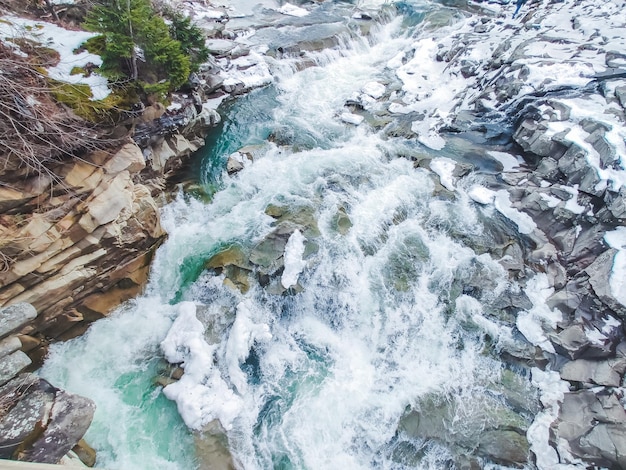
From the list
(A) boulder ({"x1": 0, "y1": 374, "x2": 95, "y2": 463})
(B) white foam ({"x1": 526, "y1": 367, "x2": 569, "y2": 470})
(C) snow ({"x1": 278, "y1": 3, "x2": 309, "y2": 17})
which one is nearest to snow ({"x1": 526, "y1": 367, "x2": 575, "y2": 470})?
(B) white foam ({"x1": 526, "y1": 367, "x2": 569, "y2": 470})

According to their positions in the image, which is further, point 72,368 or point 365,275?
point 365,275

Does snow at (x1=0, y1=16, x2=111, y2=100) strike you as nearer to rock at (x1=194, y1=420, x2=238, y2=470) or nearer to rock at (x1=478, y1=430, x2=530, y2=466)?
rock at (x1=194, y1=420, x2=238, y2=470)

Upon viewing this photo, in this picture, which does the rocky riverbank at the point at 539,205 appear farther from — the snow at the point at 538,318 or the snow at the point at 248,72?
the snow at the point at 248,72

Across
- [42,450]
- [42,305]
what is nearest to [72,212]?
[42,305]

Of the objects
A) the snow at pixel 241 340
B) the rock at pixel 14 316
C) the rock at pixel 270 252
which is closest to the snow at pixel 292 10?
the rock at pixel 270 252

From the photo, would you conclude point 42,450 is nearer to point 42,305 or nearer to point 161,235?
point 42,305

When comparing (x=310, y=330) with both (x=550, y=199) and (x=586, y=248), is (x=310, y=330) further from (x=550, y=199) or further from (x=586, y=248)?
(x=550, y=199)

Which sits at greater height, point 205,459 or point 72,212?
point 72,212

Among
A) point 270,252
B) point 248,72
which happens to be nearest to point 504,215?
point 270,252
